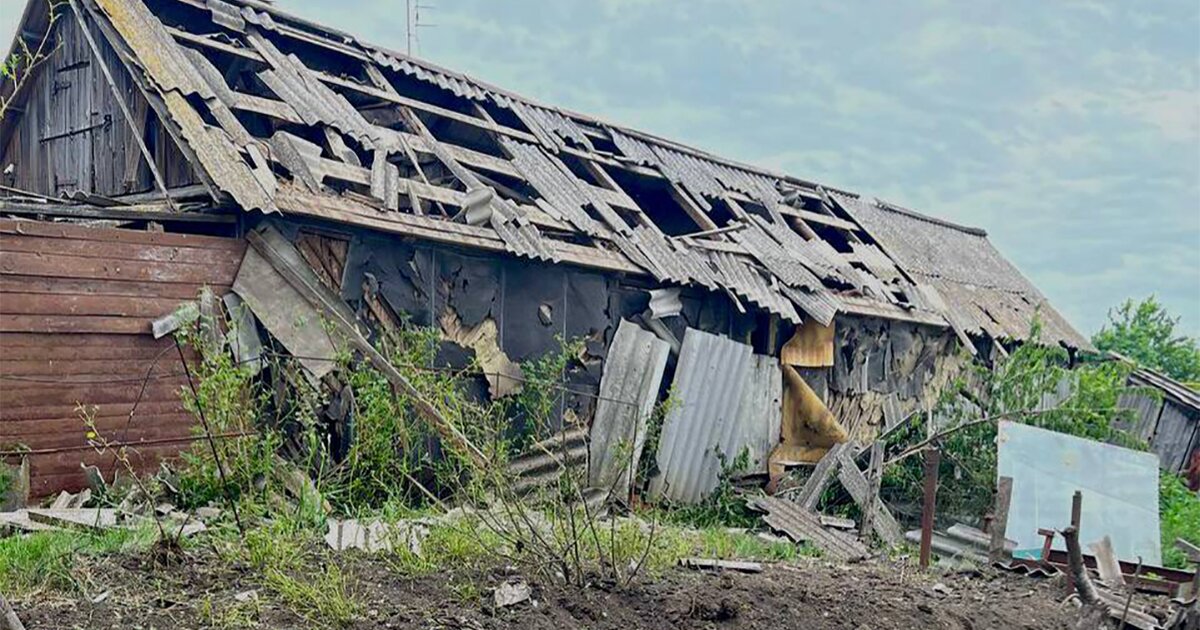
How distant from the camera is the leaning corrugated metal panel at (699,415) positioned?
899 centimetres

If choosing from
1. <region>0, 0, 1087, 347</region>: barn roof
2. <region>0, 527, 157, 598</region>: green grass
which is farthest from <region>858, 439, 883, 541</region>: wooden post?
<region>0, 527, 157, 598</region>: green grass

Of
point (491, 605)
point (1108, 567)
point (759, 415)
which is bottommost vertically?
point (1108, 567)

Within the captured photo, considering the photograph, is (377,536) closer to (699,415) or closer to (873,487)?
(699,415)

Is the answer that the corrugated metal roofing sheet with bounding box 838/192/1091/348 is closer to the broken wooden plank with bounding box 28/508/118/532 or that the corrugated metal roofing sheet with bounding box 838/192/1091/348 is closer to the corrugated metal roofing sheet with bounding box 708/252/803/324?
the corrugated metal roofing sheet with bounding box 708/252/803/324

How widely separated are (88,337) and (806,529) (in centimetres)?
598

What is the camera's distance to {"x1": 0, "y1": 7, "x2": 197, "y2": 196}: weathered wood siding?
26.4 ft

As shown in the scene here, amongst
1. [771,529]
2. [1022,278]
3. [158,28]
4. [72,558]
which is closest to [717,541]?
[771,529]

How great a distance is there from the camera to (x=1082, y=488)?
857 cm

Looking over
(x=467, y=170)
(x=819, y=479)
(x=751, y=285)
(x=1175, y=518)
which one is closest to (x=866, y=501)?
(x=819, y=479)

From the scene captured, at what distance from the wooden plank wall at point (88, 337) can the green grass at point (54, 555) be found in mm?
1327

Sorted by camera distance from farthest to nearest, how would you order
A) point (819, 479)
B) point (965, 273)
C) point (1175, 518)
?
point (965, 273) → point (1175, 518) → point (819, 479)

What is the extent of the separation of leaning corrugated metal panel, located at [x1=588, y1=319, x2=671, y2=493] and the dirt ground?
311cm

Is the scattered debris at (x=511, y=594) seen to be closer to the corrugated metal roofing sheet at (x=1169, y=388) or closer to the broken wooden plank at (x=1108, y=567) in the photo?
the broken wooden plank at (x=1108, y=567)

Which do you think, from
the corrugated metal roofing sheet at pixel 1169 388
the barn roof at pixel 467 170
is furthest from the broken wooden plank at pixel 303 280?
the corrugated metal roofing sheet at pixel 1169 388
